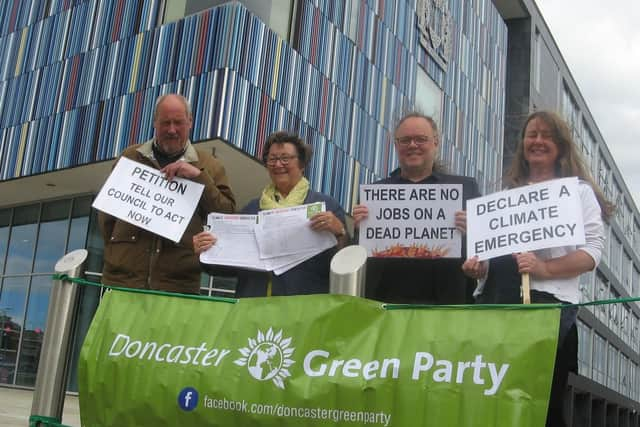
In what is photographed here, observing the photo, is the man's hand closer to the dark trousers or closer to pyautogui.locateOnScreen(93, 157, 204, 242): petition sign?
pyautogui.locateOnScreen(93, 157, 204, 242): petition sign

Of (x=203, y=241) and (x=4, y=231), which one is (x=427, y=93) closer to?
(x=4, y=231)

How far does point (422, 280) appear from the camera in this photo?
3.50m

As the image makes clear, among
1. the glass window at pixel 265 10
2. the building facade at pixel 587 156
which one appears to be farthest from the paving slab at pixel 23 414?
the building facade at pixel 587 156

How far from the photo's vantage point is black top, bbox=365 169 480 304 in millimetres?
3479

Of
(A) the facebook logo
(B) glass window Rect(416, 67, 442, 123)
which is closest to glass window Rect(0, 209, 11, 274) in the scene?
(B) glass window Rect(416, 67, 442, 123)

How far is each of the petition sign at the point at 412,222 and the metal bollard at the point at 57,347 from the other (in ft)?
4.42

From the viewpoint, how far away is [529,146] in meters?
3.33

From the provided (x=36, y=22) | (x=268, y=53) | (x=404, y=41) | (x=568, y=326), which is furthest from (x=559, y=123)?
(x=404, y=41)

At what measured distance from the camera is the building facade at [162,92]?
14.7 metres

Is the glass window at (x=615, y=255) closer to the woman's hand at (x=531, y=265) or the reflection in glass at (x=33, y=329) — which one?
the reflection in glass at (x=33, y=329)

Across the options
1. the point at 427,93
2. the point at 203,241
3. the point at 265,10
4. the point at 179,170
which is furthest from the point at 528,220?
the point at 427,93

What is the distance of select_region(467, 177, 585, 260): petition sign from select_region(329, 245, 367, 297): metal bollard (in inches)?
18.5

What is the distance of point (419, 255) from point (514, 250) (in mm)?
590

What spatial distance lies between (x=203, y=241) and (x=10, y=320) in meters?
16.5
